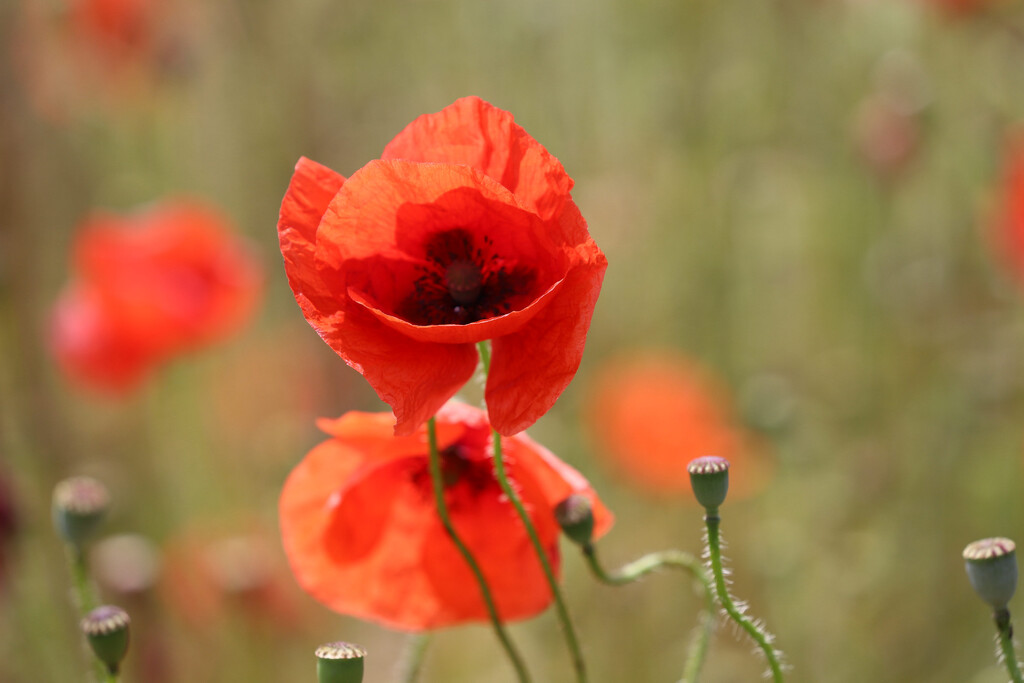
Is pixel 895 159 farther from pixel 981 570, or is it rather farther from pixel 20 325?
pixel 20 325

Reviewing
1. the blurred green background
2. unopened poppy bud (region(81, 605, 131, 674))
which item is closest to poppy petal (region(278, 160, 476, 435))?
unopened poppy bud (region(81, 605, 131, 674))

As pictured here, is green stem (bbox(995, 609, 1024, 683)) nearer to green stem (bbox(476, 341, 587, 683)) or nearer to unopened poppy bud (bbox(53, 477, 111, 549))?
green stem (bbox(476, 341, 587, 683))

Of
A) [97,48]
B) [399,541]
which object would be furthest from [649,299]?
[399,541]

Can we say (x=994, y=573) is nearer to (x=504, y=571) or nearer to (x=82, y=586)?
(x=504, y=571)

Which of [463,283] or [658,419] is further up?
[658,419]

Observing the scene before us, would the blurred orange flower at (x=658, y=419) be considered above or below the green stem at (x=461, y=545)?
above

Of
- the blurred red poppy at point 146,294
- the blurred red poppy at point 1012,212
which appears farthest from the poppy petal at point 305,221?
the blurred red poppy at point 1012,212

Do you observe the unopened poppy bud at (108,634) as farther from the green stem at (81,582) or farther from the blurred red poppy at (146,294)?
the blurred red poppy at (146,294)

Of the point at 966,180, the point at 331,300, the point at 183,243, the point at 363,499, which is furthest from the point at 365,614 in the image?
the point at 966,180
